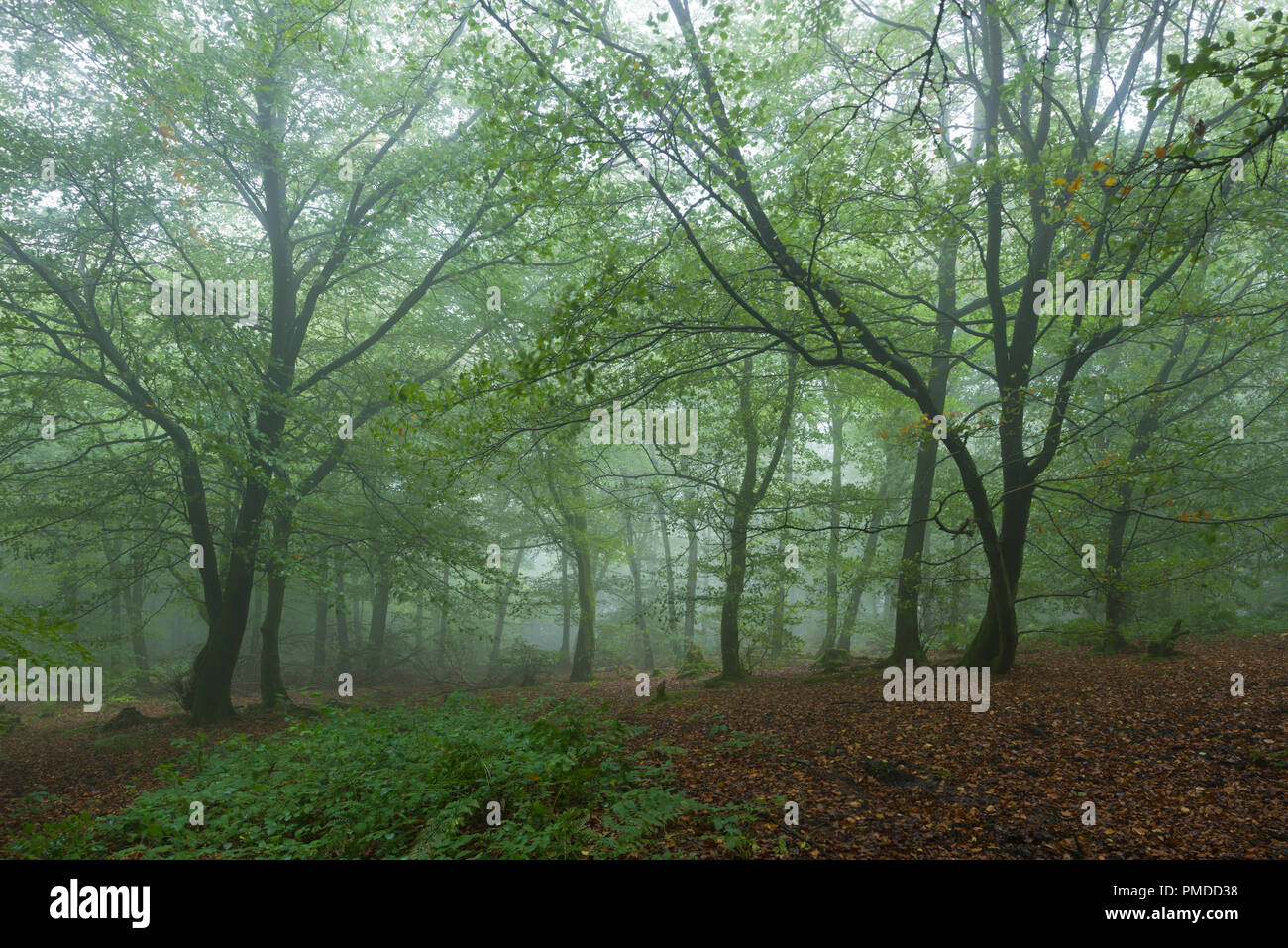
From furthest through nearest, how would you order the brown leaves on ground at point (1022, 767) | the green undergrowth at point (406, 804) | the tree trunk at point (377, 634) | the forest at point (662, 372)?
the tree trunk at point (377, 634) → the forest at point (662, 372) → the green undergrowth at point (406, 804) → the brown leaves on ground at point (1022, 767)

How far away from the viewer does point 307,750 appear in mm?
6473

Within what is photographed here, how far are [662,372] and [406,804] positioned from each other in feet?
18.7

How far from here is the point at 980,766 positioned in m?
5.26

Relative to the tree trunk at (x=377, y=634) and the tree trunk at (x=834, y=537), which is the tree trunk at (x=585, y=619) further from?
the tree trunk at (x=834, y=537)

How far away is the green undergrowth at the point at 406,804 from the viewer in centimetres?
425

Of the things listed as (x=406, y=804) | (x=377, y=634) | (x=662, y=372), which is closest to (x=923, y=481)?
(x=662, y=372)

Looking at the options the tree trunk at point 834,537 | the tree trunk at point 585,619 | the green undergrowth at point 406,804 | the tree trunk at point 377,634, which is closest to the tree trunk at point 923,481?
the tree trunk at point 834,537

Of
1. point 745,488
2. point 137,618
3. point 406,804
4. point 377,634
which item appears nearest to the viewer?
point 406,804

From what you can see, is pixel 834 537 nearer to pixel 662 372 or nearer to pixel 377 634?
pixel 662 372

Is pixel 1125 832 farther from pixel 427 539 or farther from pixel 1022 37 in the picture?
pixel 1022 37

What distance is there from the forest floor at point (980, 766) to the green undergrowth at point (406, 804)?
1.66 feet

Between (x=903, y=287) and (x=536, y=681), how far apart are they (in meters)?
14.6
